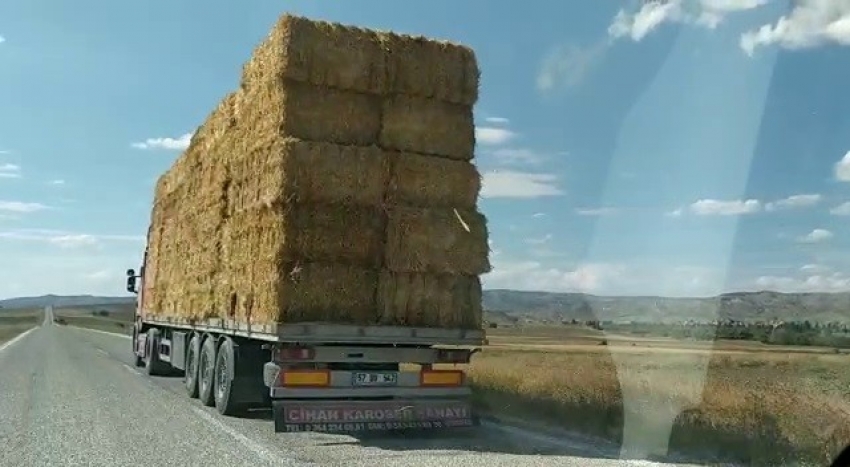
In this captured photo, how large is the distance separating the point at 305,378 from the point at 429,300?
1.64 meters

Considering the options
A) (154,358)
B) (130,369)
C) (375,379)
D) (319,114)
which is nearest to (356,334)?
(375,379)

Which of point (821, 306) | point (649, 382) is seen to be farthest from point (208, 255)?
point (821, 306)

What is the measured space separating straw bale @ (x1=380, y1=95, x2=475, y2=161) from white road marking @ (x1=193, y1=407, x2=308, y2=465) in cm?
346

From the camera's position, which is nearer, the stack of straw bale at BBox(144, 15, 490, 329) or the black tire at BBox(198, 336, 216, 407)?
the stack of straw bale at BBox(144, 15, 490, 329)

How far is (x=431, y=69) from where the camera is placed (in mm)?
11023

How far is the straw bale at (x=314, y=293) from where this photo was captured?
10.2m

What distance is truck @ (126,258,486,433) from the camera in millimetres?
10156

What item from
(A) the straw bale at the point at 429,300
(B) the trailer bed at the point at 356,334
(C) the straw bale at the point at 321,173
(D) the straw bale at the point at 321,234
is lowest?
(B) the trailer bed at the point at 356,334

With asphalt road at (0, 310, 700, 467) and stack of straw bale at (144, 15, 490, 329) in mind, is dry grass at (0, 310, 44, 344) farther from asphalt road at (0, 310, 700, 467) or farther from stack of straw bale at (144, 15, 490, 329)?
stack of straw bale at (144, 15, 490, 329)

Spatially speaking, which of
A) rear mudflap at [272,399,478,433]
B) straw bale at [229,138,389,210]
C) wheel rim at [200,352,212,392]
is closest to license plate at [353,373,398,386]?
rear mudflap at [272,399,478,433]

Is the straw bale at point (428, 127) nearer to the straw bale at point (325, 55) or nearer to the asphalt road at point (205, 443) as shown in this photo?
the straw bale at point (325, 55)

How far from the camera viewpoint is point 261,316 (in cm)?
1059

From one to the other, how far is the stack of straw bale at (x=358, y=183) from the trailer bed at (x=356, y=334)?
0.42ft

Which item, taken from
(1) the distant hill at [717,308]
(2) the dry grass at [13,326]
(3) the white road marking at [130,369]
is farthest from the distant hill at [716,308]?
(2) the dry grass at [13,326]
